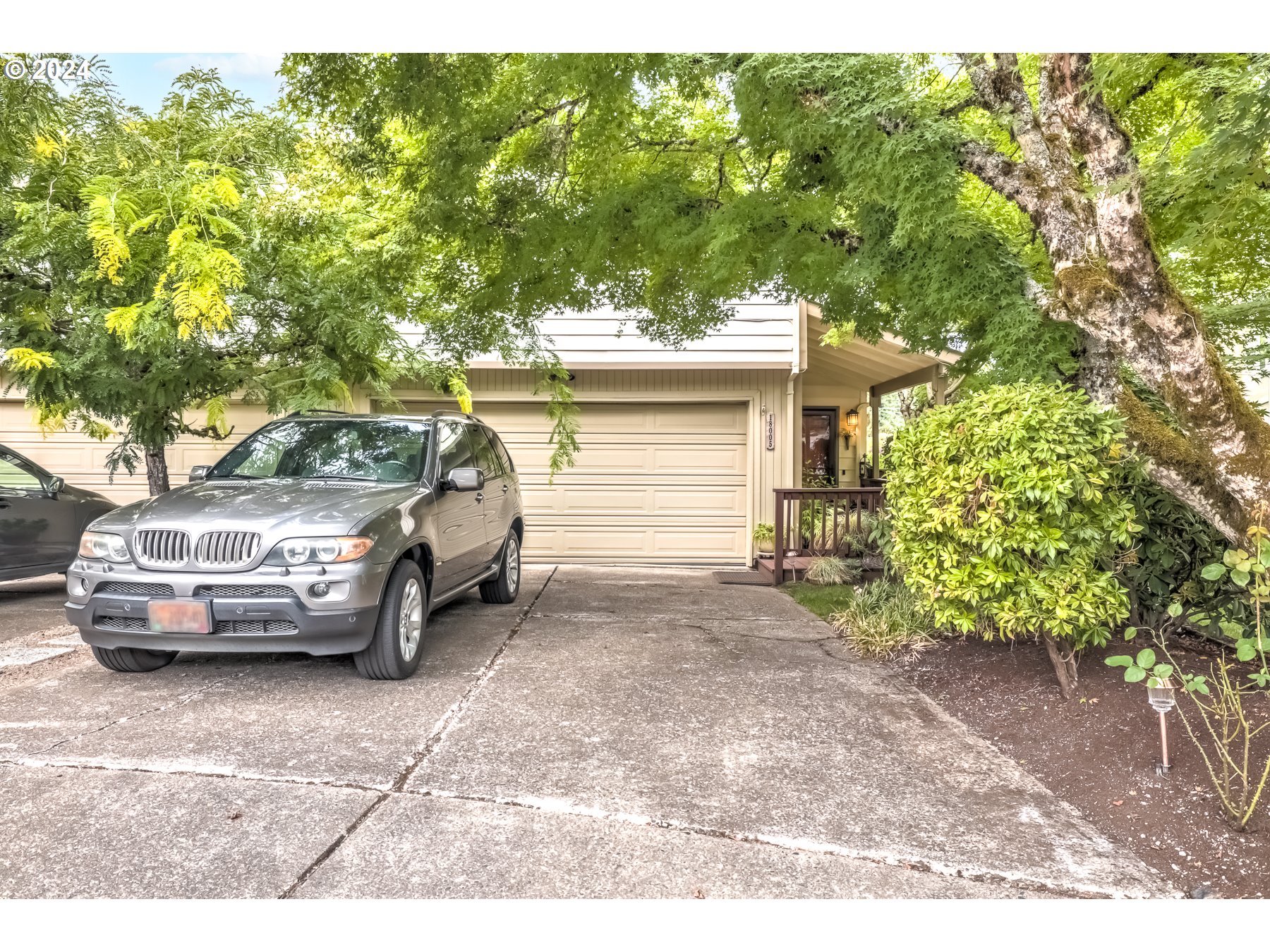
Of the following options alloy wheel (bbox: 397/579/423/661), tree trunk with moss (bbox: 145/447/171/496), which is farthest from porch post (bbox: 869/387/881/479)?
tree trunk with moss (bbox: 145/447/171/496)

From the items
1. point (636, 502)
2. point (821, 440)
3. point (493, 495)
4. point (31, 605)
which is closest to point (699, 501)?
point (636, 502)

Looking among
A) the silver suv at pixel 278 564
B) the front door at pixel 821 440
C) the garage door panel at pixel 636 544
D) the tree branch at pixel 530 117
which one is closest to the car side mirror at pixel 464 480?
the silver suv at pixel 278 564

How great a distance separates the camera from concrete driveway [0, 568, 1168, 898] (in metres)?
2.49

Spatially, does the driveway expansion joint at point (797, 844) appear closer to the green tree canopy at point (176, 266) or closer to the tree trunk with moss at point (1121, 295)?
the tree trunk with moss at point (1121, 295)

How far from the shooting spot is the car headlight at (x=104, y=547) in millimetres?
4270

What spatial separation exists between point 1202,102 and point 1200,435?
6.48 ft

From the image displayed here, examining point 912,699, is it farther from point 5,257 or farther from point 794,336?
point 5,257

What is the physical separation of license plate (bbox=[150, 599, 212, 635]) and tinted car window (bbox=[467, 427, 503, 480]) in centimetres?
273

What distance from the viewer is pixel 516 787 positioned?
10.3 feet

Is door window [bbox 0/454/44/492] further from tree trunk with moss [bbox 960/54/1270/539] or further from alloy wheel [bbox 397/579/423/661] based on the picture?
tree trunk with moss [bbox 960/54/1270/539]

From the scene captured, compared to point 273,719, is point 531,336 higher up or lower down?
higher up

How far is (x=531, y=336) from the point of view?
7004mm

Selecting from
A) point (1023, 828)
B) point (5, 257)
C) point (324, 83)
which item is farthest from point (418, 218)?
point (1023, 828)

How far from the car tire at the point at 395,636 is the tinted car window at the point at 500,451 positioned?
9.05ft
